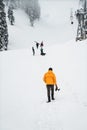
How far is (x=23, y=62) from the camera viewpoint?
28.4 metres

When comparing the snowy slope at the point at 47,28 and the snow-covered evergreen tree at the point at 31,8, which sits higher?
the snow-covered evergreen tree at the point at 31,8

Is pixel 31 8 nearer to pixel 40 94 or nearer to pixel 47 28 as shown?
pixel 47 28

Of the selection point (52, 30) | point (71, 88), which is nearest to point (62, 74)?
point (71, 88)

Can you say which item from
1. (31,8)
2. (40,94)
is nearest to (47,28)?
(31,8)

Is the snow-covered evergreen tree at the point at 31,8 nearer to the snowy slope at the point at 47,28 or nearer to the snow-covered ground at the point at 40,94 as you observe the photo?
the snowy slope at the point at 47,28

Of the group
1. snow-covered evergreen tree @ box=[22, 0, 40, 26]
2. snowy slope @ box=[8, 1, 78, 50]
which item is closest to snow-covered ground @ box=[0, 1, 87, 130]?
snowy slope @ box=[8, 1, 78, 50]

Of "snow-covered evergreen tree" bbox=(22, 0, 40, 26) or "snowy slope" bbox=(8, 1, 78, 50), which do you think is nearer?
"snowy slope" bbox=(8, 1, 78, 50)

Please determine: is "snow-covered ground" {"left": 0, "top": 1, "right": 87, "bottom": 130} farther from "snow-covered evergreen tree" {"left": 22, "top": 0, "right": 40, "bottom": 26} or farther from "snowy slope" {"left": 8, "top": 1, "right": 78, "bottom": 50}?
"snow-covered evergreen tree" {"left": 22, "top": 0, "right": 40, "bottom": 26}

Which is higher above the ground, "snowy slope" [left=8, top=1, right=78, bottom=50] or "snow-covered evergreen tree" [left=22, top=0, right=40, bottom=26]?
"snow-covered evergreen tree" [left=22, top=0, right=40, bottom=26]

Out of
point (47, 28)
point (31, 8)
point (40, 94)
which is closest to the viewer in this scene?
point (40, 94)

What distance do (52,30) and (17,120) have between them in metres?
90.4

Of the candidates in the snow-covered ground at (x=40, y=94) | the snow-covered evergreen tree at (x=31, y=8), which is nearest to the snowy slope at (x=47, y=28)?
the snow-covered evergreen tree at (x=31, y=8)

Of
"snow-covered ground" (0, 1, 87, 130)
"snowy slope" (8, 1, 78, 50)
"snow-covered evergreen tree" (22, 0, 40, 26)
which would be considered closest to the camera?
"snow-covered ground" (0, 1, 87, 130)

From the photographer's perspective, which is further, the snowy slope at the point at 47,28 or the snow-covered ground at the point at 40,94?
the snowy slope at the point at 47,28
